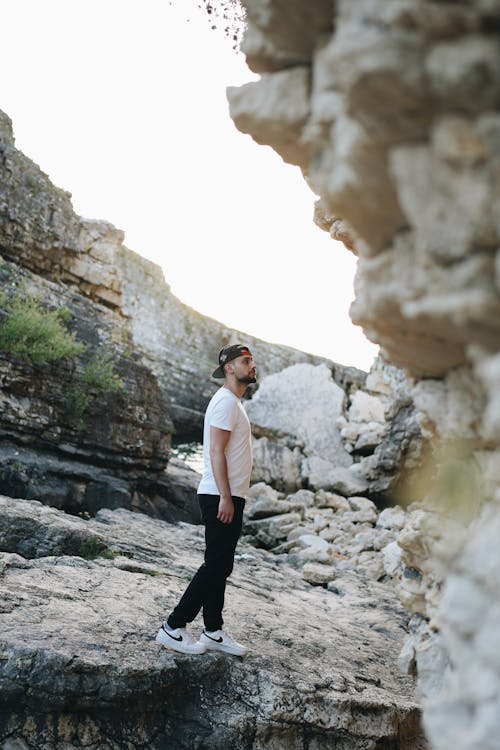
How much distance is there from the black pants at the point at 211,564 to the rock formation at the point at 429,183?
1.64 meters

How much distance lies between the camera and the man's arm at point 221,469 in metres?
3.45

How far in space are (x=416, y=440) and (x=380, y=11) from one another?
11.3m

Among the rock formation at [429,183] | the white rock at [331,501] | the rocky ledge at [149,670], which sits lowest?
the rocky ledge at [149,670]

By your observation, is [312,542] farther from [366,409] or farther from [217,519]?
[366,409]

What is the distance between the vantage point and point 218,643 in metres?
3.65

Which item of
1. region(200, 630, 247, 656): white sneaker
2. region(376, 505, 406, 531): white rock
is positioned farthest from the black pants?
region(376, 505, 406, 531): white rock

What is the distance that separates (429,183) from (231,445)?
2298 millimetres

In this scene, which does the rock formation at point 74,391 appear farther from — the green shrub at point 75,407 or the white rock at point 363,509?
the white rock at point 363,509

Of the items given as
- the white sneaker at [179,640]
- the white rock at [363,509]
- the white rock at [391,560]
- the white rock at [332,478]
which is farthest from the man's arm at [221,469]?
the white rock at [332,478]

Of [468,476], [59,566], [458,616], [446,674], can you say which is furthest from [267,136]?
[59,566]

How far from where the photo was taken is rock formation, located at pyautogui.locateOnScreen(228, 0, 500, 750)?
1.45m

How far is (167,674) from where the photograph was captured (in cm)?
329

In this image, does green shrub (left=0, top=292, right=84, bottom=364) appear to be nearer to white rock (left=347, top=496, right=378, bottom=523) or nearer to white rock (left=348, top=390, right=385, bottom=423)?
white rock (left=347, top=496, right=378, bottom=523)

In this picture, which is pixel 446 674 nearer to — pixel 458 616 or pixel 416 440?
pixel 458 616
